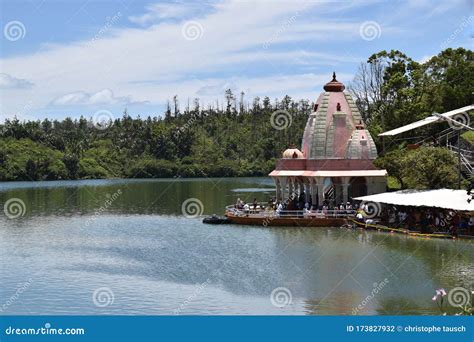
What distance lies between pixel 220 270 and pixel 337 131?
63.7ft

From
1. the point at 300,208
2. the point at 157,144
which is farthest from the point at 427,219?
the point at 157,144

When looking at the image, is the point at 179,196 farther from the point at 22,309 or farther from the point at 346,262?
the point at 22,309

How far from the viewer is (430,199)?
37.0 meters

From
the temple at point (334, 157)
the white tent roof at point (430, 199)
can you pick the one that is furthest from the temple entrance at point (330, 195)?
the white tent roof at point (430, 199)

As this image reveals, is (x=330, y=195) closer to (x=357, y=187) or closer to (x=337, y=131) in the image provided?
(x=357, y=187)

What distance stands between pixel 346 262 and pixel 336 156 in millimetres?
16727

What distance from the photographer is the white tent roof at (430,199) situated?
34.6 meters

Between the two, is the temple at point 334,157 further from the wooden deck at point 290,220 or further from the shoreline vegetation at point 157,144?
the shoreline vegetation at point 157,144

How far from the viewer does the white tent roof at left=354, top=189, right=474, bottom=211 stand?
34.6 metres

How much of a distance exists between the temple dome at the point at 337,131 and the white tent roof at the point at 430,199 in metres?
5.64

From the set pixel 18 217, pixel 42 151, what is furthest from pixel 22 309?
pixel 42 151

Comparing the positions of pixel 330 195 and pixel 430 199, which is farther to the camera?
pixel 330 195

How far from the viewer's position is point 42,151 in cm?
12194

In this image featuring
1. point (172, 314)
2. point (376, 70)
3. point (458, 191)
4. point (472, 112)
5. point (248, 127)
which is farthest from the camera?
point (248, 127)
